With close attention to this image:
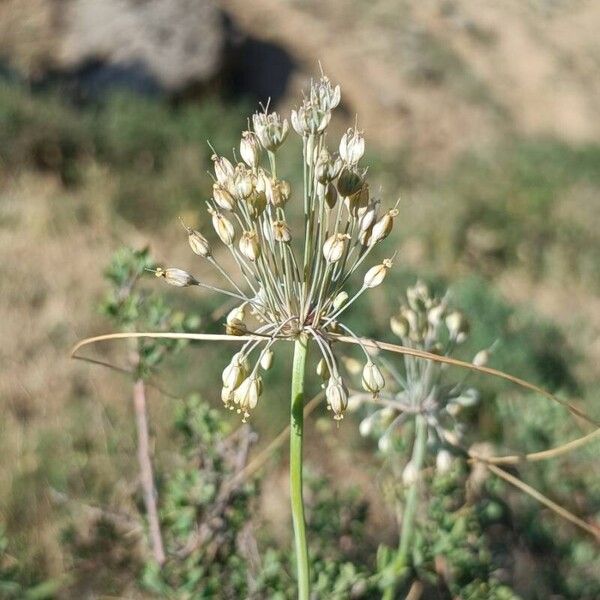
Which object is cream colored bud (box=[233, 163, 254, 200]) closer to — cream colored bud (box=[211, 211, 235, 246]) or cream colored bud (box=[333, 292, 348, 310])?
cream colored bud (box=[211, 211, 235, 246])

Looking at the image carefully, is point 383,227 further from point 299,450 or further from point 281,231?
point 299,450

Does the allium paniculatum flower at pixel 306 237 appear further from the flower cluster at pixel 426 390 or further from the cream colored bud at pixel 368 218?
the flower cluster at pixel 426 390

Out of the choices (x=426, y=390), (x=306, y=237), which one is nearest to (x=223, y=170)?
(x=306, y=237)

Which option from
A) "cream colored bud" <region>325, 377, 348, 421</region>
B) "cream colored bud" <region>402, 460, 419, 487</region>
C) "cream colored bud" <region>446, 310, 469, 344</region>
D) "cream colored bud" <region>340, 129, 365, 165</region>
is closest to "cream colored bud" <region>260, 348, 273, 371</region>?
"cream colored bud" <region>325, 377, 348, 421</region>

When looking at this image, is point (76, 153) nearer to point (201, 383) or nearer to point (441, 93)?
point (201, 383)

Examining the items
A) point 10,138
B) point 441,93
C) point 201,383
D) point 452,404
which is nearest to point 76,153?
point 10,138

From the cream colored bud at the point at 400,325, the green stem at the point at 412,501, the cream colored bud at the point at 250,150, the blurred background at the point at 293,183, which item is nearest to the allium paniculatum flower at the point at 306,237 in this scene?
the cream colored bud at the point at 250,150
